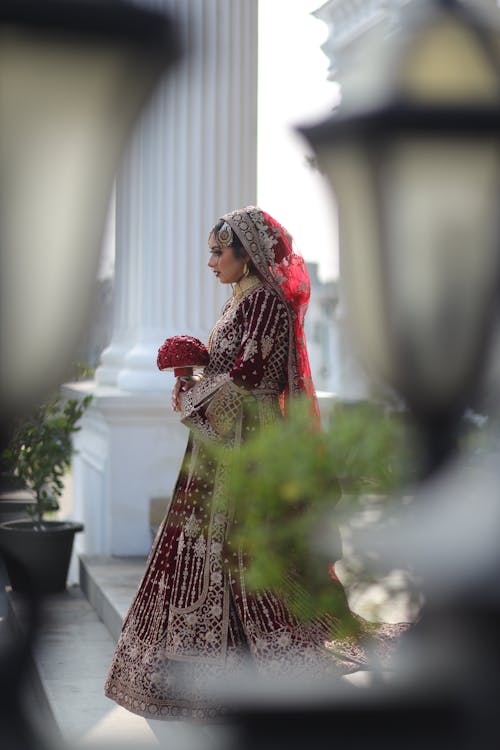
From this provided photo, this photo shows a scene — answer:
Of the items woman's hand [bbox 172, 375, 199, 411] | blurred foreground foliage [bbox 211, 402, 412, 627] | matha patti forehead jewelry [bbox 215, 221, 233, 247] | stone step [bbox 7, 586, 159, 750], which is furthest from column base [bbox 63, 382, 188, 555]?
blurred foreground foliage [bbox 211, 402, 412, 627]

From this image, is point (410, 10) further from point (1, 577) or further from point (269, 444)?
point (1, 577)

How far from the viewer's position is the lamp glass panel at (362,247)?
0.53 m

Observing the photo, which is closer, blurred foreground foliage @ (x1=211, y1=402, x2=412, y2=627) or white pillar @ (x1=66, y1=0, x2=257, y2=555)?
blurred foreground foliage @ (x1=211, y1=402, x2=412, y2=627)

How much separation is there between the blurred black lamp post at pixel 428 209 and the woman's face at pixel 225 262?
2.05 metres

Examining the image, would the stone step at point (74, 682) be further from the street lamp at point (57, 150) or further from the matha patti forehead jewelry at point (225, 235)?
the matha patti forehead jewelry at point (225, 235)

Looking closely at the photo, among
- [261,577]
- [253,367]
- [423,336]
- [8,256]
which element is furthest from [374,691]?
[253,367]

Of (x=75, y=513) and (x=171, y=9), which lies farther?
(x=75, y=513)

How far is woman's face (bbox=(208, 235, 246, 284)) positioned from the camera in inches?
103

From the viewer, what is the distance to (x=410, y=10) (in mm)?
530

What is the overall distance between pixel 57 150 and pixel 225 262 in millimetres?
2140

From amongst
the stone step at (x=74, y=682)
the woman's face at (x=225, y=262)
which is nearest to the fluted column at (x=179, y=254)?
the stone step at (x=74, y=682)

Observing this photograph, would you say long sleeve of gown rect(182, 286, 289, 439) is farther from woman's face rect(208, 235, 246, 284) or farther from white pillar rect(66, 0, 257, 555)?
white pillar rect(66, 0, 257, 555)

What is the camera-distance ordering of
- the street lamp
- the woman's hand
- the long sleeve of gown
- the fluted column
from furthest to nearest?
1. the fluted column
2. the woman's hand
3. the long sleeve of gown
4. the street lamp

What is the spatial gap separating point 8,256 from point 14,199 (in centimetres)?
3
